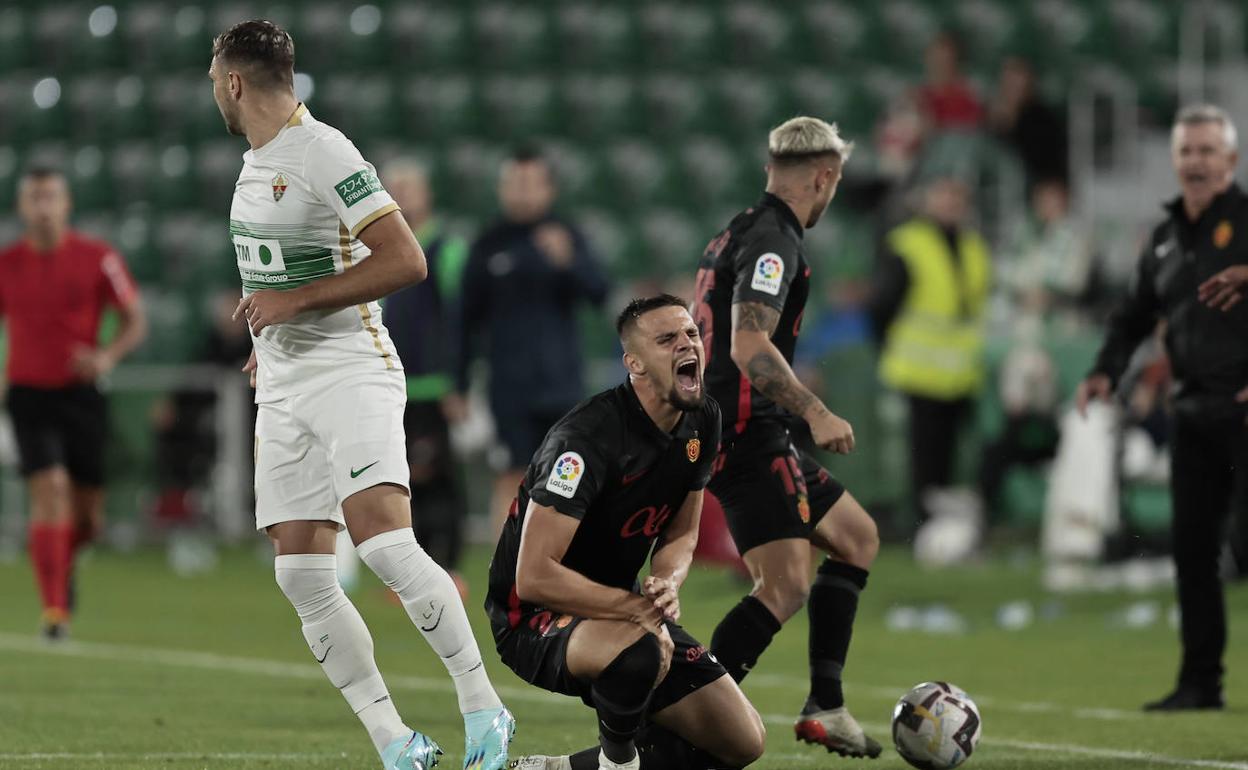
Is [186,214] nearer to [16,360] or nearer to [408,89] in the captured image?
[408,89]

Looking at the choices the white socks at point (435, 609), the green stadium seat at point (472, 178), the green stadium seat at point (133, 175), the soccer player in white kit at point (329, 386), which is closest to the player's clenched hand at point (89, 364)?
the soccer player in white kit at point (329, 386)

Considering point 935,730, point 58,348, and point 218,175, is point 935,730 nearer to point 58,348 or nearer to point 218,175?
point 58,348

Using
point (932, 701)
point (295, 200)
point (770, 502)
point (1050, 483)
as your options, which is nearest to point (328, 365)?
point (295, 200)

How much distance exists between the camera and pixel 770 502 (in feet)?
21.1

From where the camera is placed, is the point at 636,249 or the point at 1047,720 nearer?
the point at 1047,720

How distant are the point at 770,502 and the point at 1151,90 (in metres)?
12.6

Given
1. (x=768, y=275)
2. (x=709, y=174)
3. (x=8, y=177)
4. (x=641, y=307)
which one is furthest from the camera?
(x=8, y=177)

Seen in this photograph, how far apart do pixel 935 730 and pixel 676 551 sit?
3.51ft

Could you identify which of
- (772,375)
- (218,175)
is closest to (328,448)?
(772,375)

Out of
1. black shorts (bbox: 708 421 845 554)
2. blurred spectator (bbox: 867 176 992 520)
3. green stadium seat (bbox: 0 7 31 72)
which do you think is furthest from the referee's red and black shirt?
green stadium seat (bbox: 0 7 31 72)

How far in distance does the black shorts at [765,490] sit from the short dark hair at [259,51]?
187 centimetres

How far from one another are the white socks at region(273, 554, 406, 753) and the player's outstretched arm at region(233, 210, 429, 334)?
2.29 ft

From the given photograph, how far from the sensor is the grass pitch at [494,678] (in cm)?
651

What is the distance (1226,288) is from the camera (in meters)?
7.56
